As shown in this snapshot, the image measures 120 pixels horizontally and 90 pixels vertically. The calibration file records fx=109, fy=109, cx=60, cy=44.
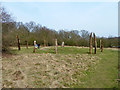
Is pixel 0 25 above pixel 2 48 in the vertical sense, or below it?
above

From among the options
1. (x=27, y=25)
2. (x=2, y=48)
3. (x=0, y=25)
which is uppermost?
(x=27, y=25)

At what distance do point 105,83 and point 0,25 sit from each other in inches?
412

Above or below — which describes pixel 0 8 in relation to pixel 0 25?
above

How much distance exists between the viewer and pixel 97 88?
13.9ft

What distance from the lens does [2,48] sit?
11086mm

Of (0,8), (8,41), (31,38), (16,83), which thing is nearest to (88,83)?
(16,83)

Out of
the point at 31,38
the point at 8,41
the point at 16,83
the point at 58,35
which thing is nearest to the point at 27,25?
the point at 31,38

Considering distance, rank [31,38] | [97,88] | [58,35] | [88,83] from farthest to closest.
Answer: [58,35], [31,38], [88,83], [97,88]

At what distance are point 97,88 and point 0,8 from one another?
36.1ft

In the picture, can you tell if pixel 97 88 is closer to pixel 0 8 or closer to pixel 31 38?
pixel 0 8

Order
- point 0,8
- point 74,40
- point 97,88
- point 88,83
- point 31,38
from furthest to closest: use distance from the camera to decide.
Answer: point 74,40
point 31,38
point 0,8
point 88,83
point 97,88

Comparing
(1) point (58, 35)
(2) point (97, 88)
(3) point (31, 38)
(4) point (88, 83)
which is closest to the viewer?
(2) point (97, 88)

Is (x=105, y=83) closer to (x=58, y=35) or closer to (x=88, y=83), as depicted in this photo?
(x=88, y=83)

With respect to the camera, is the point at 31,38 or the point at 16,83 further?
the point at 31,38
